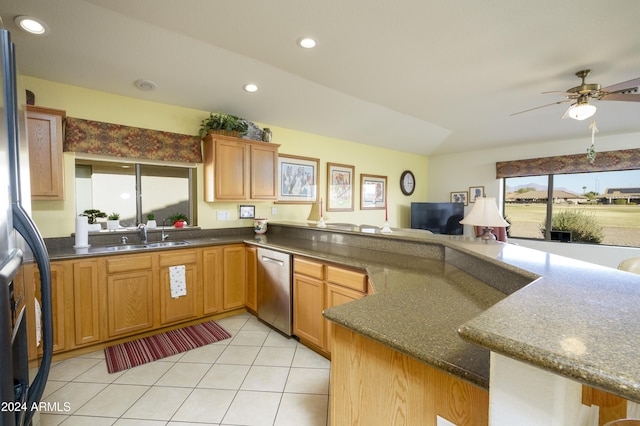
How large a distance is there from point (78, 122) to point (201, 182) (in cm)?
124

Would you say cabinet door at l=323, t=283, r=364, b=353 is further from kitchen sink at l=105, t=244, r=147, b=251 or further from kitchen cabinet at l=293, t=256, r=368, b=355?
kitchen sink at l=105, t=244, r=147, b=251

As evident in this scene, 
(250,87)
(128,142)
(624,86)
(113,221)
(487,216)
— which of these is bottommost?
(113,221)

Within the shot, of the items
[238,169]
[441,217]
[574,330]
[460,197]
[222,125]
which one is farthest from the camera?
[460,197]

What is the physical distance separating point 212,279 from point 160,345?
75 cm

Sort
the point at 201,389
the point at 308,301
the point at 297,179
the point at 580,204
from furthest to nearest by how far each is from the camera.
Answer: the point at 580,204 → the point at 297,179 → the point at 308,301 → the point at 201,389

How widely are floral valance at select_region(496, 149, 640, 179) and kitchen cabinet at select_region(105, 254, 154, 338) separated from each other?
5.80 metres

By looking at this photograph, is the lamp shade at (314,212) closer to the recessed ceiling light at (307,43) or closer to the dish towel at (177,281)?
the dish towel at (177,281)

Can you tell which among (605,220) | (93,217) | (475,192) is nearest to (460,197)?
(475,192)

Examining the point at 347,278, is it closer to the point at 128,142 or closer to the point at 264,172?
the point at 264,172

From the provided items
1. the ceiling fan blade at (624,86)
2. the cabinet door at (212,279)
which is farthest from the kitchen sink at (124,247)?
the ceiling fan blade at (624,86)

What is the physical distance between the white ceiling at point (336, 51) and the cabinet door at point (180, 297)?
1758 millimetres

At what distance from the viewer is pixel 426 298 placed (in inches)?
51.6

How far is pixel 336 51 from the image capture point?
→ 7.92ft

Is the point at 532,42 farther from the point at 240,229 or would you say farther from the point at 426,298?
the point at 240,229
